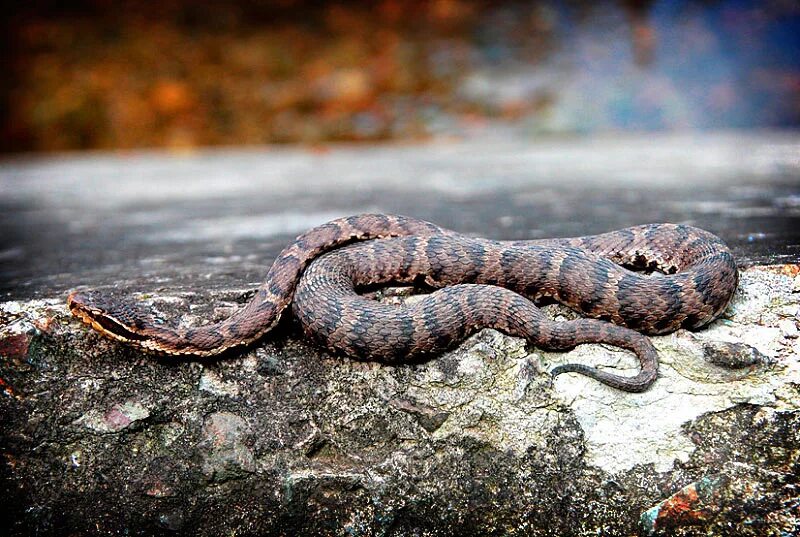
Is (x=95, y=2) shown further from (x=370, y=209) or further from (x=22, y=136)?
(x=370, y=209)

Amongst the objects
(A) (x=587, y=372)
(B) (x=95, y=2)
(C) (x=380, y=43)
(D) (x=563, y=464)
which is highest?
(B) (x=95, y=2)

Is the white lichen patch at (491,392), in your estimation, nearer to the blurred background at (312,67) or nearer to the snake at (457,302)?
the snake at (457,302)

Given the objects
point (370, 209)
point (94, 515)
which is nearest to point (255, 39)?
point (370, 209)

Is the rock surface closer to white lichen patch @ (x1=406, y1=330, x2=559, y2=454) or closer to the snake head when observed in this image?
white lichen patch @ (x1=406, y1=330, x2=559, y2=454)

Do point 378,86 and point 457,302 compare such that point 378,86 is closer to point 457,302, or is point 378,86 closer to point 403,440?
point 457,302

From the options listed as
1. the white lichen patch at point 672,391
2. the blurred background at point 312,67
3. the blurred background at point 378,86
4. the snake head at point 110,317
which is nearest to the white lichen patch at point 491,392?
the white lichen patch at point 672,391

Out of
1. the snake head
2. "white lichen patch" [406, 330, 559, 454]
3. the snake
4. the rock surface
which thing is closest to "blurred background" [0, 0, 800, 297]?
the snake
